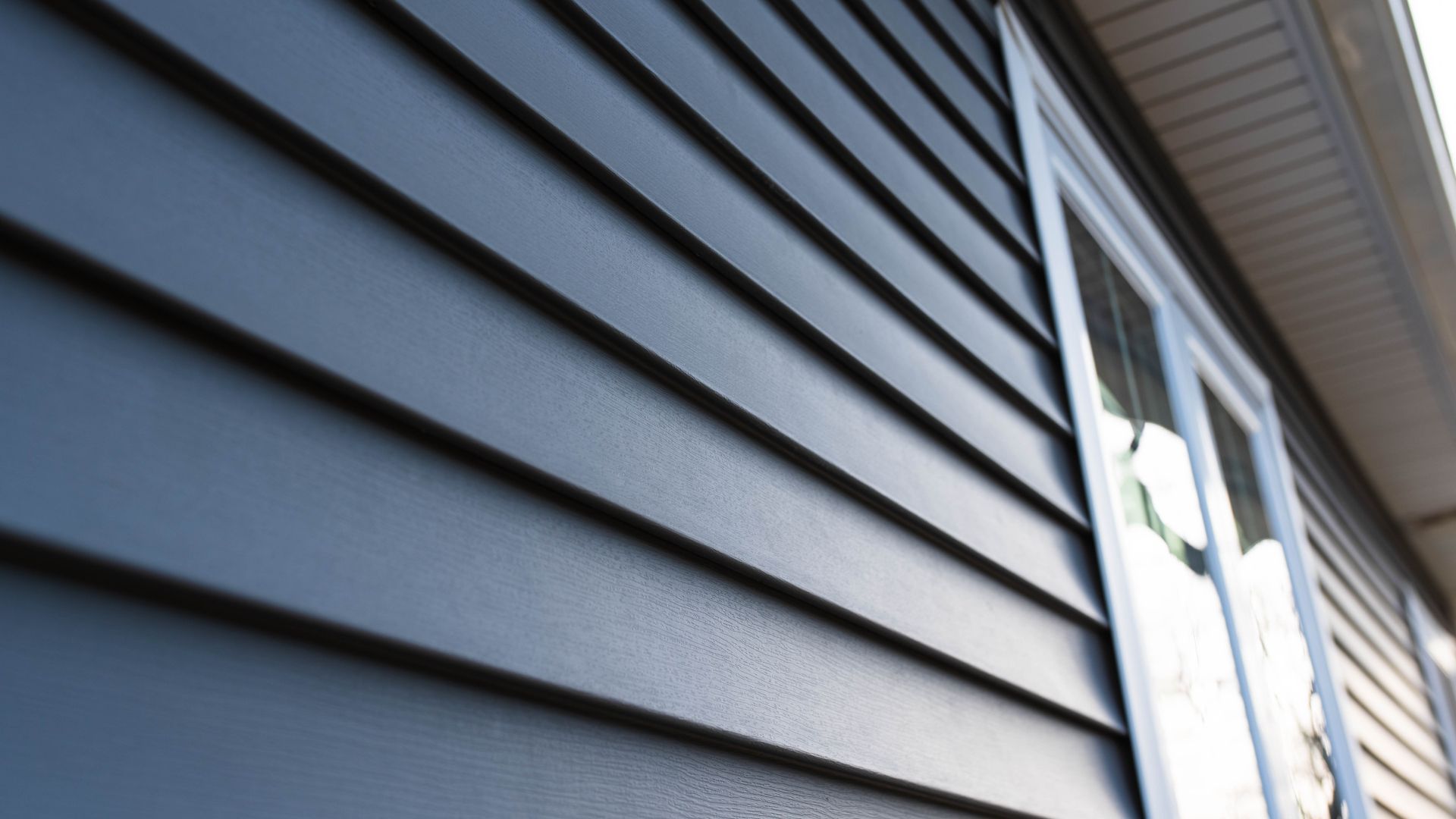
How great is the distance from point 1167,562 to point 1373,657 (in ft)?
9.92

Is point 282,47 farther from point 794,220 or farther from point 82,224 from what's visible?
point 794,220

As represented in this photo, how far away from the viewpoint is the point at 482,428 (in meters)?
0.71

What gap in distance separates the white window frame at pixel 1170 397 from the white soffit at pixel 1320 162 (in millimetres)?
340

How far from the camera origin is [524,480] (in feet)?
2.42

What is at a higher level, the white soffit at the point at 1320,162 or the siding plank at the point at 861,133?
the white soffit at the point at 1320,162

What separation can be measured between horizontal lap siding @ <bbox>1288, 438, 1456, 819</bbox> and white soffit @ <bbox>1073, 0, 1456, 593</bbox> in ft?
1.63

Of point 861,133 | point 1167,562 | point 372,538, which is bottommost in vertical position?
point 372,538

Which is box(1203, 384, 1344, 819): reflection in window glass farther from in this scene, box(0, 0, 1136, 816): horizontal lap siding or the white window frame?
box(0, 0, 1136, 816): horizontal lap siding

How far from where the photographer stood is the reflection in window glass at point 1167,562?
1739 millimetres

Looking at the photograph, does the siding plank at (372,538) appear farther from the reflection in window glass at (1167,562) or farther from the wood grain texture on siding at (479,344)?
the reflection in window glass at (1167,562)

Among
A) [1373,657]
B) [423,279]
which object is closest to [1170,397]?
[423,279]

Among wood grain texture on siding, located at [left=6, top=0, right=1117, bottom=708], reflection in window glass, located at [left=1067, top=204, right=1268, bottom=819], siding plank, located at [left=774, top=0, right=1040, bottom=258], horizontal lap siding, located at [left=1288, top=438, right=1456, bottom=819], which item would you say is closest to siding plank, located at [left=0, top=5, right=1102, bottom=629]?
wood grain texture on siding, located at [left=6, top=0, right=1117, bottom=708]

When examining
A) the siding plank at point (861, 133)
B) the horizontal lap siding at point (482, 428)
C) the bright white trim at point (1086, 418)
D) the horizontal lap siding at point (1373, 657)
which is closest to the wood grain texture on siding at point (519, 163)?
the horizontal lap siding at point (482, 428)

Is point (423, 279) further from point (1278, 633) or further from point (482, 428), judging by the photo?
point (1278, 633)
